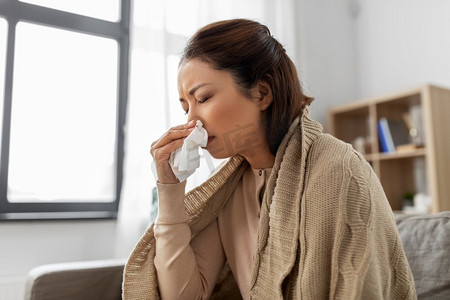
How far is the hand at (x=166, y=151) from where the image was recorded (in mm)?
1109

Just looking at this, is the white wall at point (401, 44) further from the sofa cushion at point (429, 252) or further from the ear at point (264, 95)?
the ear at point (264, 95)

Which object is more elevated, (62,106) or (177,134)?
(62,106)

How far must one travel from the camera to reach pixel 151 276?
3.70 feet

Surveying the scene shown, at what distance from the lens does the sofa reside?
1.06 metres

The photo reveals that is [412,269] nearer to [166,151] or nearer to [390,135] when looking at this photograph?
[166,151]

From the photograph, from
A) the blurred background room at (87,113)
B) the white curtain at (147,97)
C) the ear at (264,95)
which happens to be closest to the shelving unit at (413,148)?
the blurred background room at (87,113)

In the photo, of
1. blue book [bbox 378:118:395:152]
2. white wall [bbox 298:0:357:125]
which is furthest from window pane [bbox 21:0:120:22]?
blue book [bbox 378:118:395:152]

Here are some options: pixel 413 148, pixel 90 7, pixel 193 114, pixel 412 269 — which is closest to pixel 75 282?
pixel 193 114

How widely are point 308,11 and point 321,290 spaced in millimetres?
2763

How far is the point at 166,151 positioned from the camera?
112 centimetres

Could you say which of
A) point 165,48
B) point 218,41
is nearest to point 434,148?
point 165,48

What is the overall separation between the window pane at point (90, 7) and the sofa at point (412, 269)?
1.58m

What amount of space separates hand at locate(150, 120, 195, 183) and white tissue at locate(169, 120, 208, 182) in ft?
0.05

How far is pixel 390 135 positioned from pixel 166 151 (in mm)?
2041
